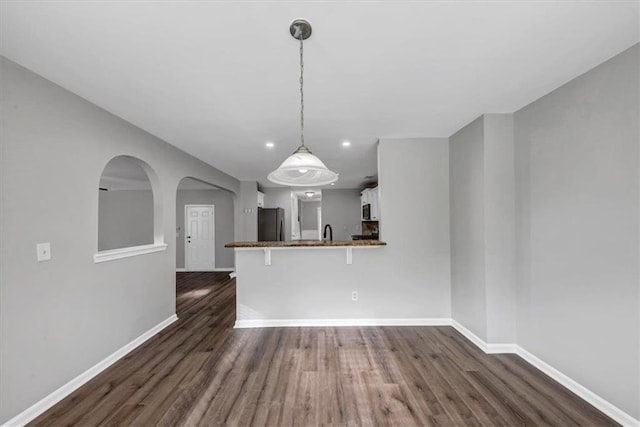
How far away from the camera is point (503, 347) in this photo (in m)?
2.74

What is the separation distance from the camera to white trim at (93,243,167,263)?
98.9 inches

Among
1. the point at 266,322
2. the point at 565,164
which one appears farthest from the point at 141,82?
the point at 565,164

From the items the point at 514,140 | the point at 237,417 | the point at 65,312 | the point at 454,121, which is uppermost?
the point at 454,121

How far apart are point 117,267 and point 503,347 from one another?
4029 mm

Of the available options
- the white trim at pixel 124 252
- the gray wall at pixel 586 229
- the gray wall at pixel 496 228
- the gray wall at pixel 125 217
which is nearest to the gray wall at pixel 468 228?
the gray wall at pixel 496 228

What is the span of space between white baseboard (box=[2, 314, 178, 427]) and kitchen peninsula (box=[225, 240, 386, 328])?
1117 mm

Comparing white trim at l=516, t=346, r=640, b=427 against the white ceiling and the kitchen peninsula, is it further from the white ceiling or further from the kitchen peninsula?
the white ceiling

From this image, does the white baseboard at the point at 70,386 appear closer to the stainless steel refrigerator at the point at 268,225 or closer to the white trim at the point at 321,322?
the white trim at the point at 321,322

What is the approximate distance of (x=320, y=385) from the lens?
223 cm

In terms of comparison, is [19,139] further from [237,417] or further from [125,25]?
[237,417]

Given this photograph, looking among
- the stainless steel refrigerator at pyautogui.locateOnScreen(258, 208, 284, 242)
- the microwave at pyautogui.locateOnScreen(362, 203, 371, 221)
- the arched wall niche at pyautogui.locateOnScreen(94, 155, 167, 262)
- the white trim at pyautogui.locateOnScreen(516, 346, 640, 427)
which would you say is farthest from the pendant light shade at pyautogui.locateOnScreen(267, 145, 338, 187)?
the arched wall niche at pyautogui.locateOnScreen(94, 155, 167, 262)

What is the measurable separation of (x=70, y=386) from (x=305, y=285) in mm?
2321

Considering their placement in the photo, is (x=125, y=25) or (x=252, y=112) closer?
(x=125, y=25)

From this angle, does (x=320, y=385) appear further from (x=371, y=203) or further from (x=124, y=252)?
(x=371, y=203)
